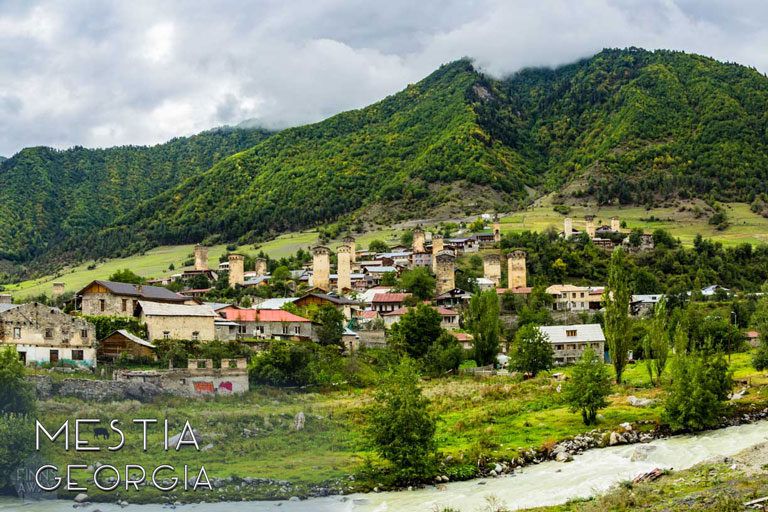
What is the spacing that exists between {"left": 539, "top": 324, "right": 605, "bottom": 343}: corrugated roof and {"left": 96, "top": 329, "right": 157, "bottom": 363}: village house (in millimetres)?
35064

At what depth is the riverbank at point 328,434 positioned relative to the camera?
107ft

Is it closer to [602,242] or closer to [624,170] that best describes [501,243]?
[602,242]

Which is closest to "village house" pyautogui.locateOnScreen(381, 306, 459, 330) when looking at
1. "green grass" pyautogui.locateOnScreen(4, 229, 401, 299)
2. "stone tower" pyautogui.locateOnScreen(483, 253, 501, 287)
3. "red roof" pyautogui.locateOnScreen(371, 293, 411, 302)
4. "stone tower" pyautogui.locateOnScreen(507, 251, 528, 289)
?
"red roof" pyautogui.locateOnScreen(371, 293, 411, 302)

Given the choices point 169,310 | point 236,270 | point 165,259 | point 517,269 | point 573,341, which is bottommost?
point 573,341

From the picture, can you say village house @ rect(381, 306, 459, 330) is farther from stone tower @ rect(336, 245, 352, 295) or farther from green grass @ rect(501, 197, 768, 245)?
green grass @ rect(501, 197, 768, 245)

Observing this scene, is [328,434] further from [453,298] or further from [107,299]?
[453,298]

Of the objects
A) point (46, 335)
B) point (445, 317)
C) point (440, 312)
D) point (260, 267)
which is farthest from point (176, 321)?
point (260, 267)

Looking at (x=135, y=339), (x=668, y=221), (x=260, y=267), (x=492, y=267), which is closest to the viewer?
(x=135, y=339)

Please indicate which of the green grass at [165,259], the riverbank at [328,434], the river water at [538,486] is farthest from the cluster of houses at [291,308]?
the river water at [538,486]

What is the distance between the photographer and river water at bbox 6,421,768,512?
99.1ft

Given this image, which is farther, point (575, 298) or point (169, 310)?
point (575, 298)

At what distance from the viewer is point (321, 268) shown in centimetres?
9944

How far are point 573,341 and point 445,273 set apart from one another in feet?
97.3

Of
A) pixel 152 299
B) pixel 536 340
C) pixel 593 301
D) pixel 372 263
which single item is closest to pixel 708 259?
pixel 593 301
